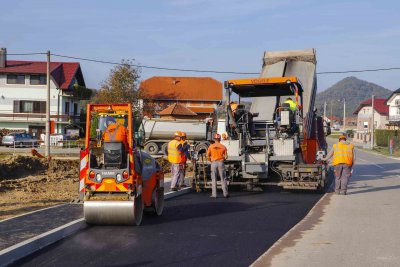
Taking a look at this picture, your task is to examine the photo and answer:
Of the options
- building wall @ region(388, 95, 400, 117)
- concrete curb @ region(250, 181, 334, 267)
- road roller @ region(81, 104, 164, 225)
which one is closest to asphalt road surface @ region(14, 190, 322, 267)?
concrete curb @ region(250, 181, 334, 267)

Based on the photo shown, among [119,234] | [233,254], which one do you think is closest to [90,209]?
[119,234]

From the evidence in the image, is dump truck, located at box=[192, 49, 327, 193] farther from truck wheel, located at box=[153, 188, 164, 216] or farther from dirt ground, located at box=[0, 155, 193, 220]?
truck wheel, located at box=[153, 188, 164, 216]

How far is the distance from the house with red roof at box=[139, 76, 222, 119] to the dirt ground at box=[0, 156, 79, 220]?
49.6m

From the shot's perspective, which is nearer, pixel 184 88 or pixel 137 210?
pixel 137 210

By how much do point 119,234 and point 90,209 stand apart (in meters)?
0.72

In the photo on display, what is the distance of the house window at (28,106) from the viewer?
56406 millimetres

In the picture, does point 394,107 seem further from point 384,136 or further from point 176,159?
point 176,159

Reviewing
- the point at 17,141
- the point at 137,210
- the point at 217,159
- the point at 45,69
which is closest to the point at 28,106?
the point at 45,69

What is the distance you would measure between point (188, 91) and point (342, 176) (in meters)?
62.8

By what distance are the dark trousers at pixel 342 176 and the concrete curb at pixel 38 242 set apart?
333 inches

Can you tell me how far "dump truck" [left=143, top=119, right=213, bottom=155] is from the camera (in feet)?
118

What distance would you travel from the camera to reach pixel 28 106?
5650 cm

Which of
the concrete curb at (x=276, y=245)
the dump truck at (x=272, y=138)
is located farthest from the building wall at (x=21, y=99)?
the concrete curb at (x=276, y=245)

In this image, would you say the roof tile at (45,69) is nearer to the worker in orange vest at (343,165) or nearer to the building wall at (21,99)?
the building wall at (21,99)
